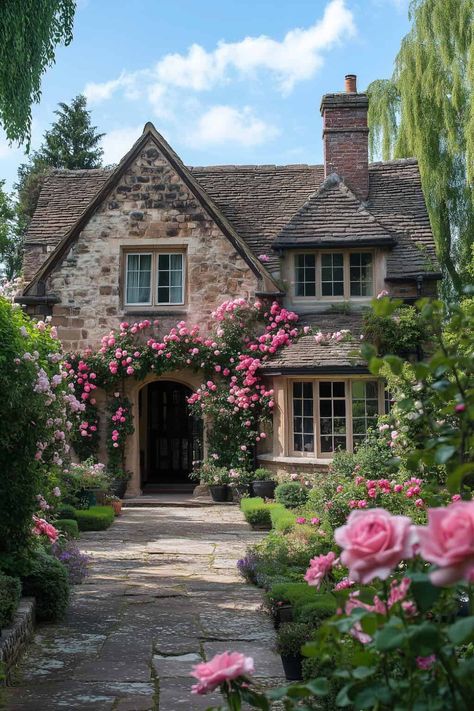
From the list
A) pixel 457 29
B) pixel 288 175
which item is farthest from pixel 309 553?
pixel 457 29

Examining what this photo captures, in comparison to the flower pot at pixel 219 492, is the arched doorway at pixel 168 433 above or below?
above

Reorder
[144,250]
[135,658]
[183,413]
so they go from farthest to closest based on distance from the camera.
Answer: [183,413] < [144,250] < [135,658]

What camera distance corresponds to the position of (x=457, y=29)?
19.9 metres

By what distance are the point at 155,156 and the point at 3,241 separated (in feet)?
62.2

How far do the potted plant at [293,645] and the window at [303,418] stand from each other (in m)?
10.4

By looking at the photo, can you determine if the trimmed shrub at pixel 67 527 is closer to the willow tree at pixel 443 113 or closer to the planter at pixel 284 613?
the planter at pixel 284 613

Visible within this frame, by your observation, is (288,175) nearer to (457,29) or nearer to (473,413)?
(457,29)

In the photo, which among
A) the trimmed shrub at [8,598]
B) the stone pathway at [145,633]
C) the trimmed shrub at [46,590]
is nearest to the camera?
the stone pathway at [145,633]

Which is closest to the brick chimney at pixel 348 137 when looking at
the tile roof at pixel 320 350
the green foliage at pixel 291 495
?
the tile roof at pixel 320 350

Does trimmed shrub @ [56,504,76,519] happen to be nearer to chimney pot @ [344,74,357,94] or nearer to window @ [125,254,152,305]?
window @ [125,254,152,305]

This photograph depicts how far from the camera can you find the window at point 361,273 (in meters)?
17.5

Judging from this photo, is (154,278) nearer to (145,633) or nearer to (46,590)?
(46,590)

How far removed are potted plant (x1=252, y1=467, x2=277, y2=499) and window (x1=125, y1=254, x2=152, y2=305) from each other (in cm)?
471

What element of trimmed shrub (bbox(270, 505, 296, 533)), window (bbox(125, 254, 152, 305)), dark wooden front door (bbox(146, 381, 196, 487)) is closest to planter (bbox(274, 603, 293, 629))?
trimmed shrub (bbox(270, 505, 296, 533))
